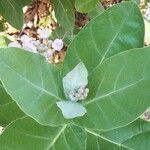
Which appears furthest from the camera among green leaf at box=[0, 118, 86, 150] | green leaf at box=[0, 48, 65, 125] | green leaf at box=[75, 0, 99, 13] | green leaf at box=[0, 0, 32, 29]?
green leaf at box=[0, 0, 32, 29]

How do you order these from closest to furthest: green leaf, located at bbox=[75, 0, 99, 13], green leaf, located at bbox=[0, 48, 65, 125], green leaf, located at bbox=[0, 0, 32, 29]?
1. green leaf, located at bbox=[0, 48, 65, 125]
2. green leaf, located at bbox=[75, 0, 99, 13]
3. green leaf, located at bbox=[0, 0, 32, 29]

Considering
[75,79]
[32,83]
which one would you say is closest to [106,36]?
[75,79]

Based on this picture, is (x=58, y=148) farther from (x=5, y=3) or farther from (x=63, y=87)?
(x=5, y=3)

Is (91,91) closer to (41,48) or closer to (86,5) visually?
(41,48)

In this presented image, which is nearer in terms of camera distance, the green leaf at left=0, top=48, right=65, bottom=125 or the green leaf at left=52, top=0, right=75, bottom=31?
the green leaf at left=0, top=48, right=65, bottom=125

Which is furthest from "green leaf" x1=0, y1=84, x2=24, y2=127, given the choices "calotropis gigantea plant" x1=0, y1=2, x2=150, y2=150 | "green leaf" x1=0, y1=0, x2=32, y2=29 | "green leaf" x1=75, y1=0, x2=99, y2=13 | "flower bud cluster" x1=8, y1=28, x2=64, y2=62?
"green leaf" x1=0, y1=0, x2=32, y2=29

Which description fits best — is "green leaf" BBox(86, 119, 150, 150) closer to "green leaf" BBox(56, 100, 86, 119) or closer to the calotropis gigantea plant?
the calotropis gigantea plant

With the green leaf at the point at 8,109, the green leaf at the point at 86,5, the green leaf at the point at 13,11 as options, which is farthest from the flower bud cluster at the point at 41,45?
the green leaf at the point at 13,11
